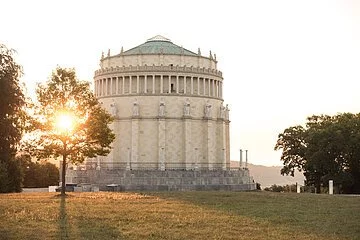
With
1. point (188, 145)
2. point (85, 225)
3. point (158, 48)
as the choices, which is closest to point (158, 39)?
point (158, 48)

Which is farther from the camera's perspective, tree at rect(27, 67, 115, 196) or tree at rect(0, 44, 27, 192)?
tree at rect(27, 67, 115, 196)

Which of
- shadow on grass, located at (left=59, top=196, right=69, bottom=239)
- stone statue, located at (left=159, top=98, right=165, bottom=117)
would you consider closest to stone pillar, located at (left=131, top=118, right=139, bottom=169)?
stone statue, located at (left=159, top=98, right=165, bottom=117)

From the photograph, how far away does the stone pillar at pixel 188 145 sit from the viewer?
86.2 m

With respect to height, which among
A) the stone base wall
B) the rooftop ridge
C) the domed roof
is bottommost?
the stone base wall

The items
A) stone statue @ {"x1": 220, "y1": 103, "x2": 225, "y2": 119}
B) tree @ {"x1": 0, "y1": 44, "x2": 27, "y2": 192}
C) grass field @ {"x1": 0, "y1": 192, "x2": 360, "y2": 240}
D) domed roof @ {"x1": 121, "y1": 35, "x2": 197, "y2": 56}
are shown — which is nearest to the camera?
grass field @ {"x1": 0, "y1": 192, "x2": 360, "y2": 240}

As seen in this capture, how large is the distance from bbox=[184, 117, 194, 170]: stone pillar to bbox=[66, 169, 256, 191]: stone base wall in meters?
12.8

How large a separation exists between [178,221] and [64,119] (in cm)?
2625

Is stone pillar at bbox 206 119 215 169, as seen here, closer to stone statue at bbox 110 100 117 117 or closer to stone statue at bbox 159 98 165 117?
stone statue at bbox 159 98 165 117

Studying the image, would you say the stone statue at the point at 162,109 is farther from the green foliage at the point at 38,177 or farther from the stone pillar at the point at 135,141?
the green foliage at the point at 38,177

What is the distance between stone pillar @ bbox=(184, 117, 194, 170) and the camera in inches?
3393

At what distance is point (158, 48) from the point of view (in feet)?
300

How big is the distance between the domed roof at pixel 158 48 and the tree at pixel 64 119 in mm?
38449

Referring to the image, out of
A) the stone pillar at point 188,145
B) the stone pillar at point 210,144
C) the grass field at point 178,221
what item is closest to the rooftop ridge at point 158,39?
the stone pillar at point 188,145

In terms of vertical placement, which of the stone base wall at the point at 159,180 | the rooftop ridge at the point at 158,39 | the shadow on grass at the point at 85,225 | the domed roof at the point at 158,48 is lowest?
the shadow on grass at the point at 85,225
